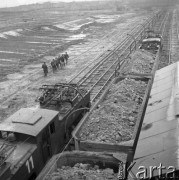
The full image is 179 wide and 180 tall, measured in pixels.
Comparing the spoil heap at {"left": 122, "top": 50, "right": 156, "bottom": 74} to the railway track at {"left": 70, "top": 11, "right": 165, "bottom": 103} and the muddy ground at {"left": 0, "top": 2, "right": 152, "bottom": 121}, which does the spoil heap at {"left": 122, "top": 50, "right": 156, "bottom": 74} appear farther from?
the muddy ground at {"left": 0, "top": 2, "right": 152, "bottom": 121}

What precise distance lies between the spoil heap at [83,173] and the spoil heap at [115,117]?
1849 mm

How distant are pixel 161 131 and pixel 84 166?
8.86 feet

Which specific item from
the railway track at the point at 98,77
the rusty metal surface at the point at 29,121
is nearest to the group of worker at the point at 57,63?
the railway track at the point at 98,77

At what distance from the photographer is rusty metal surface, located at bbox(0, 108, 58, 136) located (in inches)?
344

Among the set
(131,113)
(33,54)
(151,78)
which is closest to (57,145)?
(131,113)

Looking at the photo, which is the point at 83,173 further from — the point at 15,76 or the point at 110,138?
the point at 15,76

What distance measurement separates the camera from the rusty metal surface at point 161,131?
22.9 ft

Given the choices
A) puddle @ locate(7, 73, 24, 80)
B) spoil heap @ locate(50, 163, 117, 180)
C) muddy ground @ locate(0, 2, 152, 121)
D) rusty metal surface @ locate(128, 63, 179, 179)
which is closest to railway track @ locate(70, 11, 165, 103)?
muddy ground @ locate(0, 2, 152, 121)

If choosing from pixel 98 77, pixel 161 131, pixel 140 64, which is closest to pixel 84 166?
pixel 161 131

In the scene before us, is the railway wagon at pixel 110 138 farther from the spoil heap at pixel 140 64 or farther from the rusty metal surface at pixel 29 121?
the spoil heap at pixel 140 64

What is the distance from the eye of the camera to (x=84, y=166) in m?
8.04

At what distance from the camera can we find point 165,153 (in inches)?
281

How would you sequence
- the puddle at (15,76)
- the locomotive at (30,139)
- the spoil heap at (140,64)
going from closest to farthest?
1. the locomotive at (30,139)
2. the spoil heap at (140,64)
3. the puddle at (15,76)

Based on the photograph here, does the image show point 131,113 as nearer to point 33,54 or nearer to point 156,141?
point 156,141
